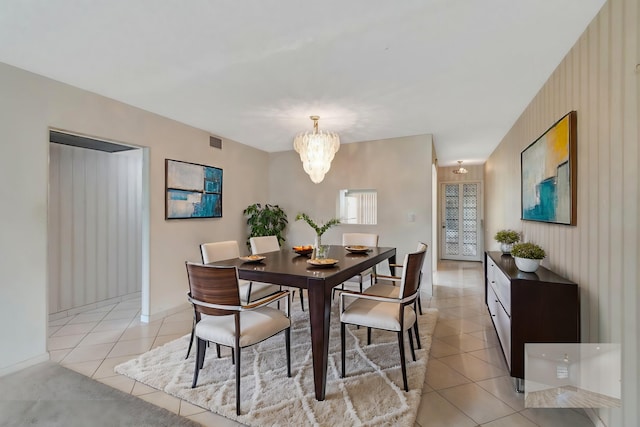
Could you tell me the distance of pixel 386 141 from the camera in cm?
470

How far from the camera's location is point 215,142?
Answer: 14.6ft

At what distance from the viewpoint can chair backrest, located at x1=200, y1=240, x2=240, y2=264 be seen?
2887 mm

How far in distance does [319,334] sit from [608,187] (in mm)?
1864

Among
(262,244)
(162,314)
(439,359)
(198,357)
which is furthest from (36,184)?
(439,359)

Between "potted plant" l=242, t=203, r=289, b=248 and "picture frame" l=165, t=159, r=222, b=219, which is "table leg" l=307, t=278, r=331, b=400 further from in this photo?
"potted plant" l=242, t=203, r=289, b=248

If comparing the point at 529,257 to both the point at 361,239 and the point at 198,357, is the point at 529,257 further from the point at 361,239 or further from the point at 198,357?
the point at 198,357

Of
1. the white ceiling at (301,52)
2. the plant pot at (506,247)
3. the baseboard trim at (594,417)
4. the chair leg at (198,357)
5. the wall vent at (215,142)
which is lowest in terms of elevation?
the baseboard trim at (594,417)

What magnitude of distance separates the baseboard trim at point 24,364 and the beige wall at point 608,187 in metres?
3.97

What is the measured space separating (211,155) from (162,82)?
68.4 inches

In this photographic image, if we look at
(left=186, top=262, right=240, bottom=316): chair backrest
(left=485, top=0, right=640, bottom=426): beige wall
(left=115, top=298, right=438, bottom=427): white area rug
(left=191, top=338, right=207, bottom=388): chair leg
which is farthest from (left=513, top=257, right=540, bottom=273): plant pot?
(left=191, top=338, right=207, bottom=388): chair leg

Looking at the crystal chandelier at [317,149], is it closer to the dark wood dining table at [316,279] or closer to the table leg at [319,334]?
the dark wood dining table at [316,279]

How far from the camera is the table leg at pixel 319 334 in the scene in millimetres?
1935

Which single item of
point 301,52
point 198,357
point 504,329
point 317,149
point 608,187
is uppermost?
point 301,52

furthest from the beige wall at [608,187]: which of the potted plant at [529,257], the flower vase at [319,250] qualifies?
the flower vase at [319,250]
